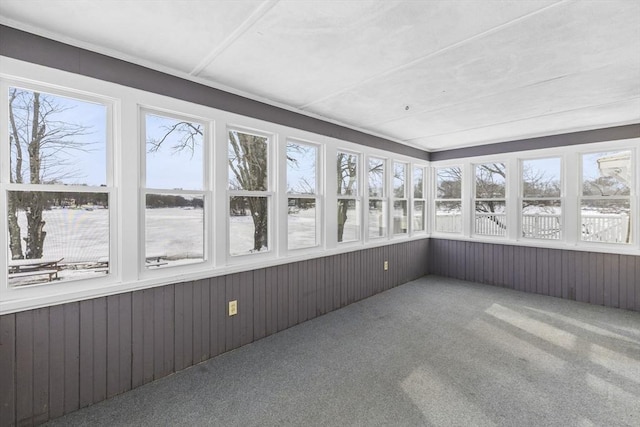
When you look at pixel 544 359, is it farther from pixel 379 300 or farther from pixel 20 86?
pixel 20 86

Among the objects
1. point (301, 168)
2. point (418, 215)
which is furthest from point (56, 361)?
point (418, 215)

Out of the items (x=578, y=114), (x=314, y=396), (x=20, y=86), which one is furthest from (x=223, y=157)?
(x=578, y=114)

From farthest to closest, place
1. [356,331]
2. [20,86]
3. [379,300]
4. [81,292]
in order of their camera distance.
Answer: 1. [379,300]
2. [356,331]
3. [81,292]
4. [20,86]

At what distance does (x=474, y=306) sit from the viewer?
4.02 m

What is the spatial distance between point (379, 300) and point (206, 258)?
261 centimetres

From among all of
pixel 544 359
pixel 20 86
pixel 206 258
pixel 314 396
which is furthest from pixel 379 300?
pixel 20 86

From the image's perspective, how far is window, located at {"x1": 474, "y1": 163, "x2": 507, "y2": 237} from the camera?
506cm

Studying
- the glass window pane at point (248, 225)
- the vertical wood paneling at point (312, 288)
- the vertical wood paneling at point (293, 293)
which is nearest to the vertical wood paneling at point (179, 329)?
the glass window pane at point (248, 225)

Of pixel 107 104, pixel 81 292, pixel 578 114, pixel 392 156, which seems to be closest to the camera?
pixel 81 292

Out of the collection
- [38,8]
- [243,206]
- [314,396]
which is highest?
[38,8]

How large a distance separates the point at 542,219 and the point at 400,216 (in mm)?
2179

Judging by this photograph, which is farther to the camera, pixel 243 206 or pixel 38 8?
pixel 243 206

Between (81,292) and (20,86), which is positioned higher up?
(20,86)

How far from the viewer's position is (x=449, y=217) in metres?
5.73
